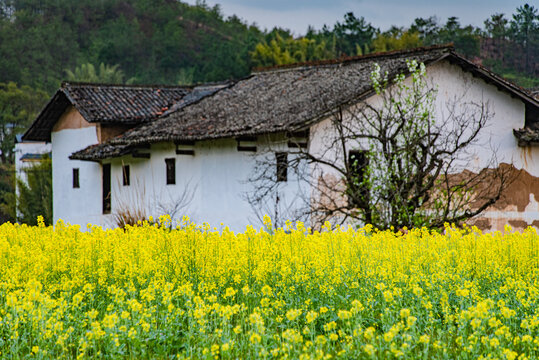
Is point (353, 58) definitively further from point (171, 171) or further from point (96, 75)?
point (96, 75)

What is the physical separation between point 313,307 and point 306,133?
1029 centimetres

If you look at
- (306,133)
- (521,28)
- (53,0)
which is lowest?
(306,133)

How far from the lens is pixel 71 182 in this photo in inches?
1023

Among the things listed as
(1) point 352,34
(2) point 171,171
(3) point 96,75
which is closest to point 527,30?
(1) point 352,34

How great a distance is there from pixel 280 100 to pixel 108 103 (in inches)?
298

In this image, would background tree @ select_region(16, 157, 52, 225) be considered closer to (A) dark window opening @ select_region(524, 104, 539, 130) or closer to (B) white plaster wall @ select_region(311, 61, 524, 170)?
(B) white plaster wall @ select_region(311, 61, 524, 170)

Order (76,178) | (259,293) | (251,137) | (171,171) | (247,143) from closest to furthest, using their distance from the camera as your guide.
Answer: (259,293), (251,137), (247,143), (171,171), (76,178)

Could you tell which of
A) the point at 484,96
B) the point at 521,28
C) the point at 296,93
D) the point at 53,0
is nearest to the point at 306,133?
the point at 296,93

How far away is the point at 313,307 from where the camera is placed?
7156mm

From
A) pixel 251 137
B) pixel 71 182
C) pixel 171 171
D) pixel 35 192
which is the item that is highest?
pixel 251 137

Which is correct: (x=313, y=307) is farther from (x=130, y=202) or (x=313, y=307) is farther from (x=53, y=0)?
(x=53, y=0)

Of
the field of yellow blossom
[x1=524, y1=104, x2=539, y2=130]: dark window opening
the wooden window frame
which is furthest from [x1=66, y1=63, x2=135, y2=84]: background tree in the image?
the field of yellow blossom

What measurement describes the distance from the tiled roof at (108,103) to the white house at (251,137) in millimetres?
73

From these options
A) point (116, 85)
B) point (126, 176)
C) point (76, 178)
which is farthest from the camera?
point (116, 85)
